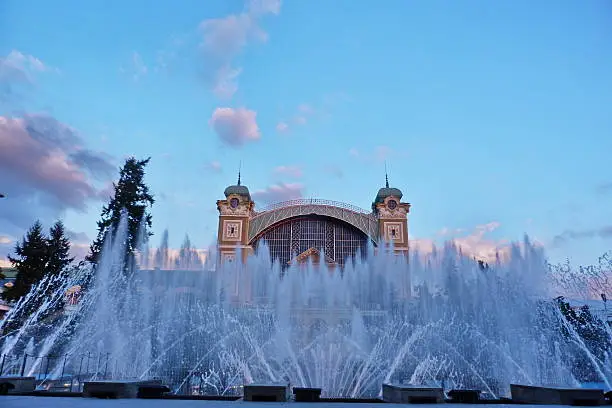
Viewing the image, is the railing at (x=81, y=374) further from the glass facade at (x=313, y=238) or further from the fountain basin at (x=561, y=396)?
the glass facade at (x=313, y=238)

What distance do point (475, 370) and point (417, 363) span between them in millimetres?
2703

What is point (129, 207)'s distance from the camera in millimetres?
36531

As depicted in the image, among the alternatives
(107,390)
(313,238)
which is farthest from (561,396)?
(313,238)

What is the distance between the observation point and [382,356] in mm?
22172

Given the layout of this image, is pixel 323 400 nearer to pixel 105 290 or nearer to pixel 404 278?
pixel 105 290

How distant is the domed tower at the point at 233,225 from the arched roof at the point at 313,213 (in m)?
1.11

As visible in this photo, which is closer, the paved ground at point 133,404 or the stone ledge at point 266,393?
the paved ground at point 133,404

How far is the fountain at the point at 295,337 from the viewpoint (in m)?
17.8

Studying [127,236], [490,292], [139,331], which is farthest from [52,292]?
[490,292]

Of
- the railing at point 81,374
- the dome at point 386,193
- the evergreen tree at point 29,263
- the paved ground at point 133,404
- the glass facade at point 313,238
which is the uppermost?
the dome at point 386,193

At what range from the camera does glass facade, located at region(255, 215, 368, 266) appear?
5406cm

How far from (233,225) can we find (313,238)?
34.7ft

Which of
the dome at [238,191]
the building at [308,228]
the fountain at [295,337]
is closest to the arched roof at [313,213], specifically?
the building at [308,228]

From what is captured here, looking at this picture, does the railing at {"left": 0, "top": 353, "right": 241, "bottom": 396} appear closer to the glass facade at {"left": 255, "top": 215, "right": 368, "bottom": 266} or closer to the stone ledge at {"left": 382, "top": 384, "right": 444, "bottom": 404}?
the stone ledge at {"left": 382, "top": 384, "right": 444, "bottom": 404}
